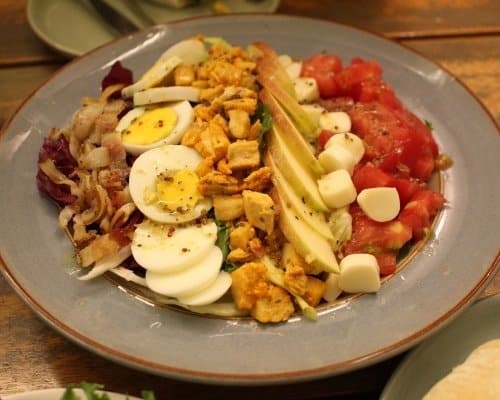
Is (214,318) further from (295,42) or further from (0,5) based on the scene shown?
(0,5)

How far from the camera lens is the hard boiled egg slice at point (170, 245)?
1.82 metres

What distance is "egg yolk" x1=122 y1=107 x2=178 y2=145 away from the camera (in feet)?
7.16

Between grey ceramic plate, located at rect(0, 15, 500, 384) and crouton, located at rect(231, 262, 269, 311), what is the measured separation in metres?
0.06

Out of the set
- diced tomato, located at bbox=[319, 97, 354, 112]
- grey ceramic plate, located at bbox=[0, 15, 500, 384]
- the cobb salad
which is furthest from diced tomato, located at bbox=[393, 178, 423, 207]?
diced tomato, located at bbox=[319, 97, 354, 112]

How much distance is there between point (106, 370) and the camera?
1.80 metres

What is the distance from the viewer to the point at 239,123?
2115 mm

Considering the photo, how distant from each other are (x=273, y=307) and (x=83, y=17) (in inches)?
79.7

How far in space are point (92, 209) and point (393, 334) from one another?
40.1 inches

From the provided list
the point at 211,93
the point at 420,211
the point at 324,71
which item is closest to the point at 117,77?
the point at 211,93

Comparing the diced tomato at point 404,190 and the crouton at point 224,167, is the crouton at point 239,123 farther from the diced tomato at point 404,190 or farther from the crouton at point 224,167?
the diced tomato at point 404,190

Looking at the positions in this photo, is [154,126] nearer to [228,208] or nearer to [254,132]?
[254,132]

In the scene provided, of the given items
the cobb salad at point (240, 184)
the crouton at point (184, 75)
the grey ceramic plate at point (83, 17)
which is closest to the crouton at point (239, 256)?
the cobb salad at point (240, 184)

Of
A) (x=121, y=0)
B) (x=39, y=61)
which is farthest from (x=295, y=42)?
(x=39, y=61)

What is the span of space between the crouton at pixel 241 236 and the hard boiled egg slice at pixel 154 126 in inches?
17.9
